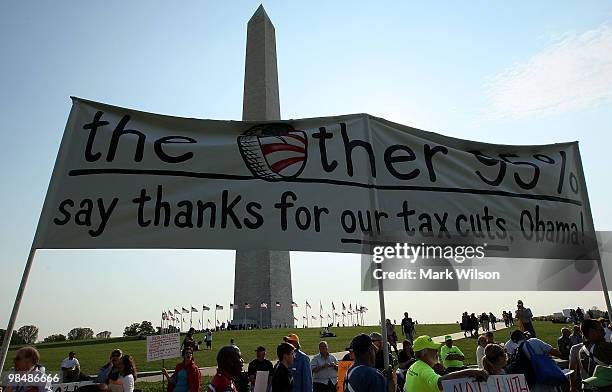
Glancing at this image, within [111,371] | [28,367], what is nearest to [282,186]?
[28,367]

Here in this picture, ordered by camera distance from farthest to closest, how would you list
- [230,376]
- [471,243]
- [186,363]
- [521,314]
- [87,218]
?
[521,314]
[186,363]
[471,243]
[87,218]
[230,376]

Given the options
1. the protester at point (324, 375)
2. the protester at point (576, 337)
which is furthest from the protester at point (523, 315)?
the protester at point (324, 375)

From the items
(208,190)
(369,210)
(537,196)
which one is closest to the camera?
(208,190)

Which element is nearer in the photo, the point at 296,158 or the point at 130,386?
the point at 296,158

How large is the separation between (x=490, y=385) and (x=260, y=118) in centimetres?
3869

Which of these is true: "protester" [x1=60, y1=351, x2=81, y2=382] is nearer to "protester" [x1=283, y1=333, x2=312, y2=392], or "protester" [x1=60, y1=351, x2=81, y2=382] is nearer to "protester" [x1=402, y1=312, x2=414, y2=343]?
"protester" [x1=283, y1=333, x2=312, y2=392]

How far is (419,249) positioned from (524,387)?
152 centimetres

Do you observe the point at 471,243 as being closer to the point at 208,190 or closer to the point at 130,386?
the point at 208,190

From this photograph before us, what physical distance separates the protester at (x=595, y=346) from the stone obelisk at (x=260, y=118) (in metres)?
37.4

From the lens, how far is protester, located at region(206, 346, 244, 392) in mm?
3445

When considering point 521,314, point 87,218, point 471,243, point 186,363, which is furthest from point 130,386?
point 521,314

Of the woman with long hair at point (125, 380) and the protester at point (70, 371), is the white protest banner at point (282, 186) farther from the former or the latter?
the protester at point (70, 371)

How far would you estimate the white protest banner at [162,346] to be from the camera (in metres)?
10.6

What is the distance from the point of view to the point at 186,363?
7145 millimetres
